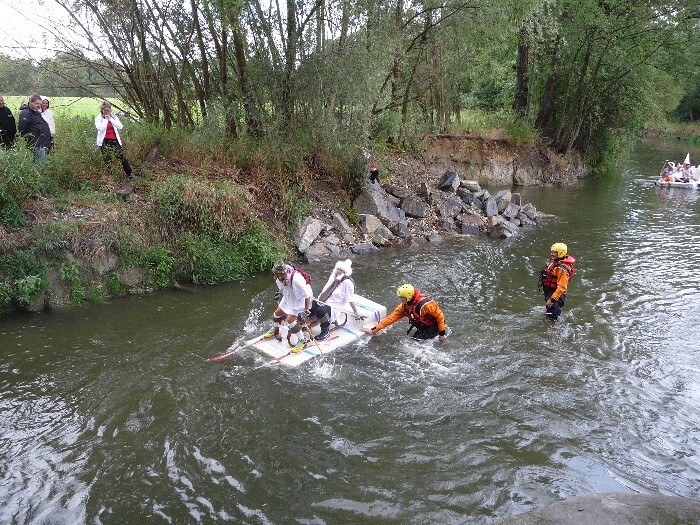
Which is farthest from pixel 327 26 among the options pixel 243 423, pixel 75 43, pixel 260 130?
pixel 243 423

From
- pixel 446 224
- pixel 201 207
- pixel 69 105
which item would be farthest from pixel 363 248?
pixel 69 105

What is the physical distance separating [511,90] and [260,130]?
20917 millimetres

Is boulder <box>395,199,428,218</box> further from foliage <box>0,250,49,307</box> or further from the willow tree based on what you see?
foliage <box>0,250,49,307</box>

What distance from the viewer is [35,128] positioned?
36.7ft

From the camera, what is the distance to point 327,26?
1445cm

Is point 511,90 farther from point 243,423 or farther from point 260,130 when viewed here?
point 243,423

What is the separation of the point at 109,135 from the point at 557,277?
972 centimetres

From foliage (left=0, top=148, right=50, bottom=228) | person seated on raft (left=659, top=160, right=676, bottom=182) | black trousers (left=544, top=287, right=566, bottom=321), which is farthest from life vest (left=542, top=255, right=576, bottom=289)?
person seated on raft (left=659, top=160, right=676, bottom=182)

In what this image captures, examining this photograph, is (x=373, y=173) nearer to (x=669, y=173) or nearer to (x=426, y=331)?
(x=426, y=331)

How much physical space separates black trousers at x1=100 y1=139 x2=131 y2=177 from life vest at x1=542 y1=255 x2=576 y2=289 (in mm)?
9189

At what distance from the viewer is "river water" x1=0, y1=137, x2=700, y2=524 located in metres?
5.59

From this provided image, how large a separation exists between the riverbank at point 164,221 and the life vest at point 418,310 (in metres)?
4.69

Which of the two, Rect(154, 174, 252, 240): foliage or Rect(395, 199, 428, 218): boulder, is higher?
Rect(154, 174, 252, 240): foliage

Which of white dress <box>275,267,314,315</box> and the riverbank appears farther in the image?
the riverbank
